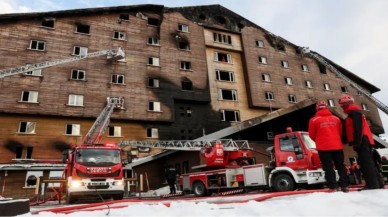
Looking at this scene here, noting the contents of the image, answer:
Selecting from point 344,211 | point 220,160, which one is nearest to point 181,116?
point 220,160

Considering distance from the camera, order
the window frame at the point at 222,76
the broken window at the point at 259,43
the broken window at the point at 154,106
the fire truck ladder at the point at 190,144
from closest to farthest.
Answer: the fire truck ladder at the point at 190,144
the broken window at the point at 154,106
the window frame at the point at 222,76
the broken window at the point at 259,43

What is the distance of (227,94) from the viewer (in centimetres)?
3528

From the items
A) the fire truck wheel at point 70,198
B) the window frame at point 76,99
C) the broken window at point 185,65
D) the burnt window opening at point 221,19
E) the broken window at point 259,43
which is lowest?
the fire truck wheel at point 70,198

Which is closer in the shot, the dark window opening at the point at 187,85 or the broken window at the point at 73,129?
the broken window at the point at 73,129

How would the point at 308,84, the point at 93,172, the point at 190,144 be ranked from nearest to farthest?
1. the point at 93,172
2. the point at 190,144
3. the point at 308,84

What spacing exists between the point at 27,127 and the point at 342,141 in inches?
1019

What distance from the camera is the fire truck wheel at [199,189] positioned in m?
14.7

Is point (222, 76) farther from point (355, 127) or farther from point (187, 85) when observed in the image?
point (355, 127)

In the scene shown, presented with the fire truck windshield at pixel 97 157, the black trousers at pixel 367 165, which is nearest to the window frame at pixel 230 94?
the fire truck windshield at pixel 97 157

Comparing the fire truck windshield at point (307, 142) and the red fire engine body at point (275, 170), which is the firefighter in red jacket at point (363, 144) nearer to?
the red fire engine body at point (275, 170)

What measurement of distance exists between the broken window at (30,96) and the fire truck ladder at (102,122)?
19.3 ft

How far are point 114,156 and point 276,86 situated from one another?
28.2m

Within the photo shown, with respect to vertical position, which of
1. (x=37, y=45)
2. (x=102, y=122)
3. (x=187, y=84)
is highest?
(x=37, y=45)

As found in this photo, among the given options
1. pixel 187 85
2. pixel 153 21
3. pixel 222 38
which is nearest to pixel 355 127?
pixel 187 85
